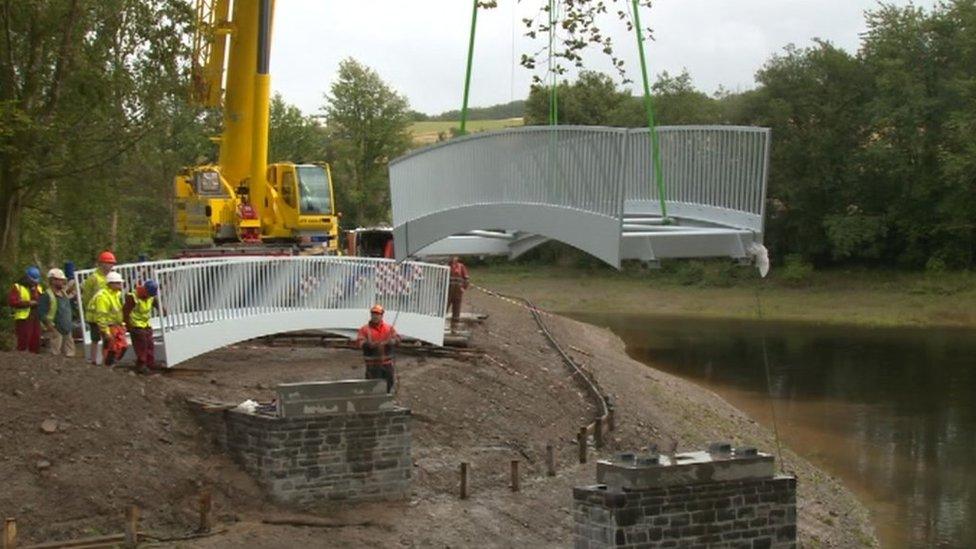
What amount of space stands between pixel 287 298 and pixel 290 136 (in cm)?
4859

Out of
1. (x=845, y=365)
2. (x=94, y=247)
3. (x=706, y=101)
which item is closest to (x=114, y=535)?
(x=94, y=247)

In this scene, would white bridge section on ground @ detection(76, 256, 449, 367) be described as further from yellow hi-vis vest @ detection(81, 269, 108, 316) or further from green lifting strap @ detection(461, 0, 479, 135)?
green lifting strap @ detection(461, 0, 479, 135)

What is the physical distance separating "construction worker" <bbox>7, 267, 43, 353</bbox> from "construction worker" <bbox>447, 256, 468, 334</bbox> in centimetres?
1001

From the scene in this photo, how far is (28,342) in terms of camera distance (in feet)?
77.9

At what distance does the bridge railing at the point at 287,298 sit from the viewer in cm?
2462

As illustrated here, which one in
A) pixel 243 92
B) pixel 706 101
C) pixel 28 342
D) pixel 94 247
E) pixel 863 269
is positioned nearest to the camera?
pixel 28 342

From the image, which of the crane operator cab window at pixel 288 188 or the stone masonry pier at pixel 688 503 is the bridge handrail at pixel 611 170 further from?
the crane operator cab window at pixel 288 188

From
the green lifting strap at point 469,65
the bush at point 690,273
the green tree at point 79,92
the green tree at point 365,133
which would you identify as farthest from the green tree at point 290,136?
the green lifting strap at point 469,65

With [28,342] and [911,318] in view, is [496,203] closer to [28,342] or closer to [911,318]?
[28,342]

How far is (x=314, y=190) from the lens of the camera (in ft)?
121

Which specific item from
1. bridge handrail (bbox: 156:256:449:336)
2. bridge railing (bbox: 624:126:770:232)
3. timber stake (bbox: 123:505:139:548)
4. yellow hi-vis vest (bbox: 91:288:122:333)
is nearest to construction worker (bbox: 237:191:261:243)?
bridge handrail (bbox: 156:256:449:336)

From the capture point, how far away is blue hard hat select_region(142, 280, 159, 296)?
23391 millimetres

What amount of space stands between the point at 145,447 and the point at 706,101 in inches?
2391

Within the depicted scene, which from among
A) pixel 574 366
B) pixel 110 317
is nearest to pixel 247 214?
pixel 574 366
